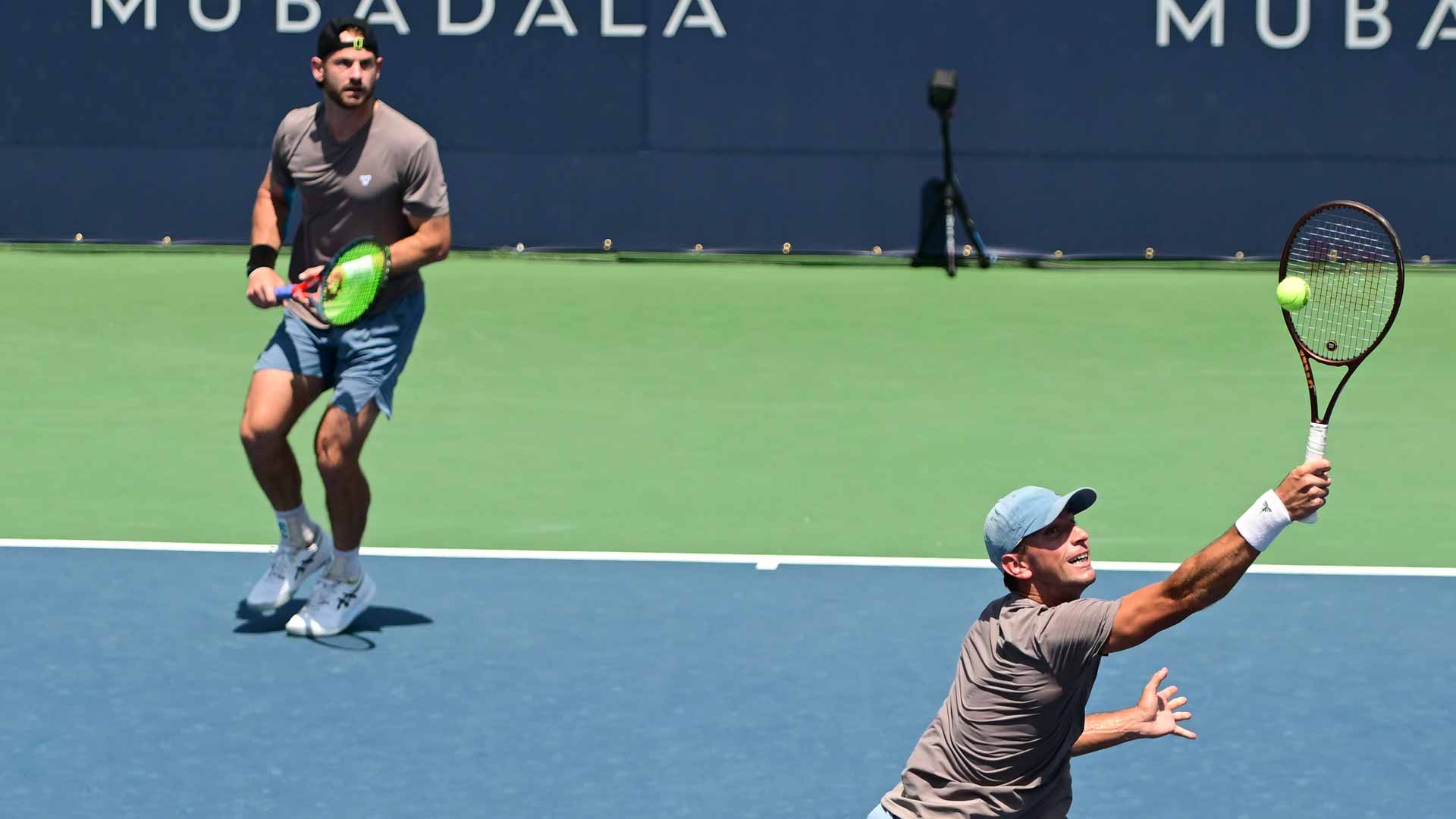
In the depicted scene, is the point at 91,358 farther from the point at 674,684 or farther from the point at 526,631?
the point at 674,684

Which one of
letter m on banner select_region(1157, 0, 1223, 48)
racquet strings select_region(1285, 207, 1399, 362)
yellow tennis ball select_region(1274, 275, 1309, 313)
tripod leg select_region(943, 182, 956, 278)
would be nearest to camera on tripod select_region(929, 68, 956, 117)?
tripod leg select_region(943, 182, 956, 278)

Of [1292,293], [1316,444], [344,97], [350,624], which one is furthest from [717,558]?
[1316,444]

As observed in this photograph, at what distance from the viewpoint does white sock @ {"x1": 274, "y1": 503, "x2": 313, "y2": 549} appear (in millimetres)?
7234

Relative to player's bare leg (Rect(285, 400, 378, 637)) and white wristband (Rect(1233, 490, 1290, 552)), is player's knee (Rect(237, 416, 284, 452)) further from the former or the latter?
white wristband (Rect(1233, 490, 1290, 552))

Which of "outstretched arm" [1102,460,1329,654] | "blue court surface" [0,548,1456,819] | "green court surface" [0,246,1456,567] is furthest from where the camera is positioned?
"green court surface" [0,246,1456,567]

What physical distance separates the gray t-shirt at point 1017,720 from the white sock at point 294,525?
3.30m

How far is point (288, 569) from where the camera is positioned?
7.23 meters

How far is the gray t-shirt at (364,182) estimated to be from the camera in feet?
23.3

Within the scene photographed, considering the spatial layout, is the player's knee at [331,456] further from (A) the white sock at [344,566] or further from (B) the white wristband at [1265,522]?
(B) the white wristband at [1265,522]

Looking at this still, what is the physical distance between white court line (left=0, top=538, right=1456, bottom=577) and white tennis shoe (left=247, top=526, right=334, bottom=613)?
87cm

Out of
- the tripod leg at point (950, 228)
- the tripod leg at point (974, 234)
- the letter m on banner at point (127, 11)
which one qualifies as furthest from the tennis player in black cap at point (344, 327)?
the letter m on banner at point (127, 11)

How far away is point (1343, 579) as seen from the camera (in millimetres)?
7910

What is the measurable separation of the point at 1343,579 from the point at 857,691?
2222 millimetres

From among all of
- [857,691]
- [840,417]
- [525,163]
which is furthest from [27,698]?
[525,163]
